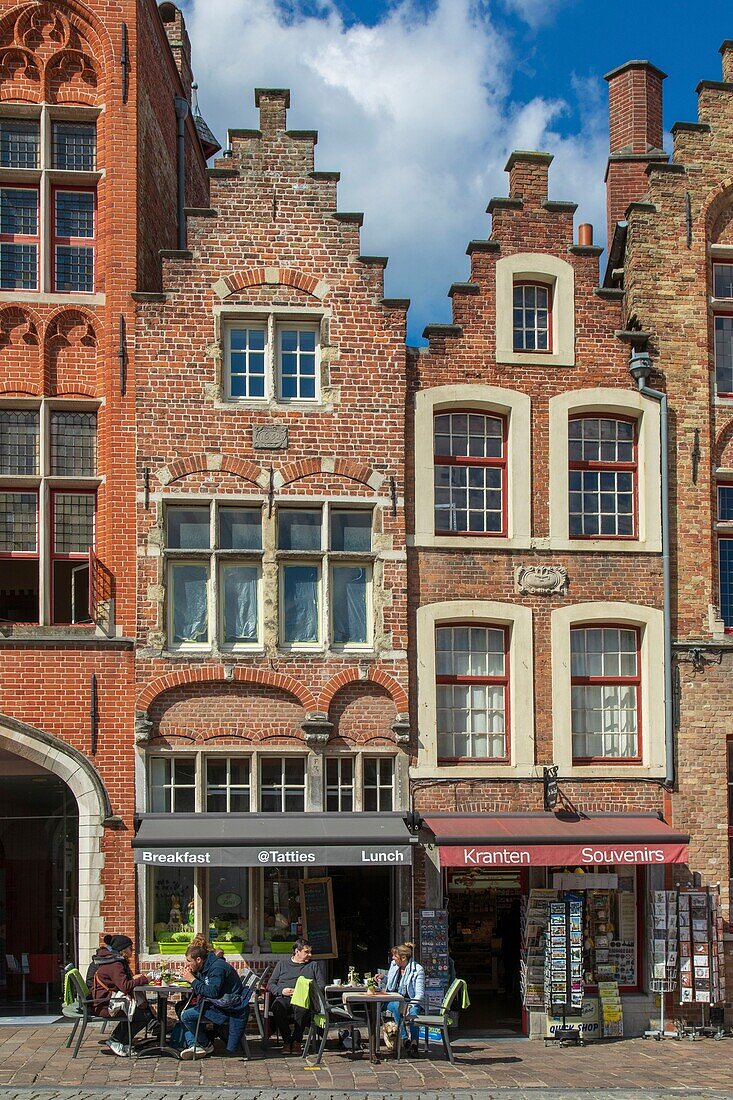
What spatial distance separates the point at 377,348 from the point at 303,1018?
8568 mm

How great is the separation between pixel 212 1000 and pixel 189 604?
521 cm

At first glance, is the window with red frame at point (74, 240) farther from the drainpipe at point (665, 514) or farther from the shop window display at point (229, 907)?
the shop window display at point (229, 907)

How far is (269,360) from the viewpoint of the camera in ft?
61.7

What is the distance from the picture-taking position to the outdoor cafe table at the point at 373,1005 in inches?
606

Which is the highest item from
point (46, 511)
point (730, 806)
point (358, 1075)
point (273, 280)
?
point (273, 280)

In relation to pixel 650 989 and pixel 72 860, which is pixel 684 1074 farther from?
pixel 72 860

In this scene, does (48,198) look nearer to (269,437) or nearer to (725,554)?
(269,437)

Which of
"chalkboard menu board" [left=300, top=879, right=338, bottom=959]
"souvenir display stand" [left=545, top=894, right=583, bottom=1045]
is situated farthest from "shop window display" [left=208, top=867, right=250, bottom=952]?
"souvenir display stand" [left=545, top=894, right=583, bottom=1045]

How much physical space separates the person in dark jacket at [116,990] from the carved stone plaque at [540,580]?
703 cm

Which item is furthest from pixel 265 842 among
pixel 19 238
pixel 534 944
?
pixel 19 238

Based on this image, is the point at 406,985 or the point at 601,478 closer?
the point at 406,985

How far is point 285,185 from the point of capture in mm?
19109

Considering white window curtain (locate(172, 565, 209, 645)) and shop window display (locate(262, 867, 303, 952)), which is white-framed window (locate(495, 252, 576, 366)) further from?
shop window display (locate(262, 867, 303, 952))

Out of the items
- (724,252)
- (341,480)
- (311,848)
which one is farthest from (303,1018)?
(724,252)
